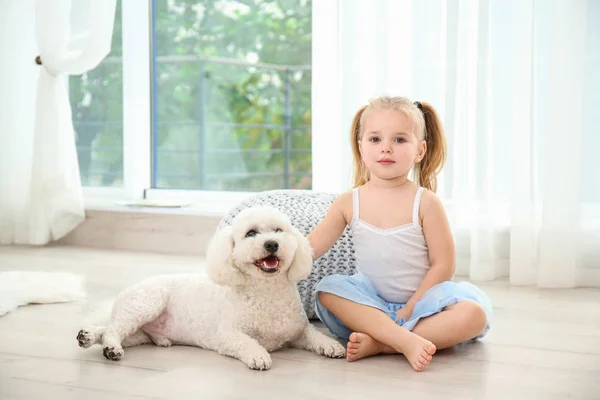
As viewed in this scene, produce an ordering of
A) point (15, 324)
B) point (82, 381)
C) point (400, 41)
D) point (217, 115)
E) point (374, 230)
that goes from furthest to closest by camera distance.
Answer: point (217, 115) < point (400, 41) < point (15, 324) < point (374, 230) < point (82, 381)

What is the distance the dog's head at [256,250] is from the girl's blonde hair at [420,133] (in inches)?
15.4

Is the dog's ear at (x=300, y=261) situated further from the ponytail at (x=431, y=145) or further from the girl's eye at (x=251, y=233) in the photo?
the ponytail at (x=431, y=145)

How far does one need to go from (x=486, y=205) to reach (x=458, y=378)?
1211 mm

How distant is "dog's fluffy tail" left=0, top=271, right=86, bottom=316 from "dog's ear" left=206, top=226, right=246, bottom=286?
869 mm

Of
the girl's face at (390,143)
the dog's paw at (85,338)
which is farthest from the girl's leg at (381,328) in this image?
the dog's paw at (85,338)

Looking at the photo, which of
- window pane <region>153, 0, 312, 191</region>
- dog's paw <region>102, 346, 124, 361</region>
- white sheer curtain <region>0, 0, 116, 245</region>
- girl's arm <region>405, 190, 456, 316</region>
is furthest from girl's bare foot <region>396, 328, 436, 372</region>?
white sheer curtain <region>0, 0, 116, 245</region>

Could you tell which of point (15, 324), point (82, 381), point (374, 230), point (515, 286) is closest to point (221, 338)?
point (82, 381)

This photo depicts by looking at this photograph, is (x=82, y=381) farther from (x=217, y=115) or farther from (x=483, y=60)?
(x=217, y=115)

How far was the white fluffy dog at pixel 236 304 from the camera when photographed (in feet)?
5.31


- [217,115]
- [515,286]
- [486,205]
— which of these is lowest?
[515,286]

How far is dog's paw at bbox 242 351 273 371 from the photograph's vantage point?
5.29ft

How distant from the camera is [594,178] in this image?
2.57m

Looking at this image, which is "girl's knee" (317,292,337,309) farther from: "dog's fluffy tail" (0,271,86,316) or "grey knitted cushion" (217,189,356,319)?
"dog's fluffy tail" (0,271,86,316)

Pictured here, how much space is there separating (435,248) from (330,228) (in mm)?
258
